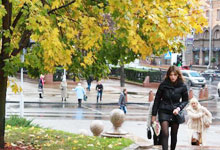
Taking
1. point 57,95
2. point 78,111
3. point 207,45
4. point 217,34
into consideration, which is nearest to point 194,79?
point 57,95

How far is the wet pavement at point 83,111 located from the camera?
19703 mm

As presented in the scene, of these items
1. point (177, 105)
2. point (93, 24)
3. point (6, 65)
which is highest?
point (93, 24)

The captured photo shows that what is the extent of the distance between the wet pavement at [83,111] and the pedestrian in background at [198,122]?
3.39 feet

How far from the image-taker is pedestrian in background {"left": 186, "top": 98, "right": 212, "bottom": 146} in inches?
476

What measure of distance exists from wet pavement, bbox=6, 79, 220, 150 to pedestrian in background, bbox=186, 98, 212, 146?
103cm

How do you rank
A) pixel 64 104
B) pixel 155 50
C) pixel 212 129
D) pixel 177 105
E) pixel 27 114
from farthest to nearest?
pixel 64 104, pixel 27 114, pixel 212 129, pixel 155 50, pixel 177 105

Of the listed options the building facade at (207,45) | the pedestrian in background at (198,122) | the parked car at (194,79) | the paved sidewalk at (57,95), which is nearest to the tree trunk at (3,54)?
the pedestrian in background at (198,122)

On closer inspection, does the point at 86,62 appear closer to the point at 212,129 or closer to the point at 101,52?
the point at 101,52

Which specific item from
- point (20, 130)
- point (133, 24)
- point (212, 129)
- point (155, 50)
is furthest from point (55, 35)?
point (212, 129)

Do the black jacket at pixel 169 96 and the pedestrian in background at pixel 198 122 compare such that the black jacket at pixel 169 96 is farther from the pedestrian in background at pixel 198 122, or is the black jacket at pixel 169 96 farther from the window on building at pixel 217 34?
the window on building at pixel 217 34

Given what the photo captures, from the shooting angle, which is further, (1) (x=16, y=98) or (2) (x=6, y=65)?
(1) (x=16, y=98)

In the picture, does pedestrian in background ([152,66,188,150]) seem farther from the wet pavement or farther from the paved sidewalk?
the paved sidewalk

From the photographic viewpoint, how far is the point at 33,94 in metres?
35.8

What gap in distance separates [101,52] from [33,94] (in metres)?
25.8
